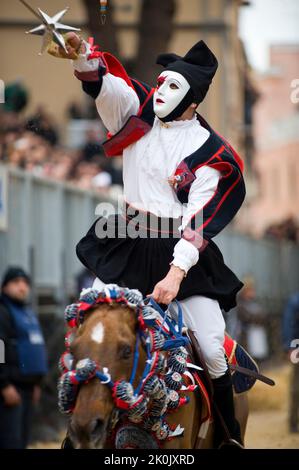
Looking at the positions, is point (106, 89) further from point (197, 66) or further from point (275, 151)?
point (275, 151)

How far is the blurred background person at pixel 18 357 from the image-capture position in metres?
10.8

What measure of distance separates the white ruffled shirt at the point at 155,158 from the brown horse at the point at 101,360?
845mm

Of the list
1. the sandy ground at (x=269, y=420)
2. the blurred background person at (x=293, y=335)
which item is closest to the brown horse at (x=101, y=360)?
the sandy ground at (x=269, y=420)

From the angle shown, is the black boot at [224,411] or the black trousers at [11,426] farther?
the black trousers at [11,426]


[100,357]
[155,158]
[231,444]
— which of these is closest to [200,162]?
[155,158]

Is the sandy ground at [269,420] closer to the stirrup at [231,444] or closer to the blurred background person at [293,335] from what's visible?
the blurred background person at [293,335]

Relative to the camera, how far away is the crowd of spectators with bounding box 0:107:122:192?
13.7 metres

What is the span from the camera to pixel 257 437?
11.3 m

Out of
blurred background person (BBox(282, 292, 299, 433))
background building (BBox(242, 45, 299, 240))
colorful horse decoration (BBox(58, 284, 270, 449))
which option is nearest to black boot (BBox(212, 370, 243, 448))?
colorful horse decoration (BBox(58, 284, 270, 449))

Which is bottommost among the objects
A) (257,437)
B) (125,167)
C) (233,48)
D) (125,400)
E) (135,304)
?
(257,437)

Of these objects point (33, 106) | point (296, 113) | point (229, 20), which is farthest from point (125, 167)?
point (296, 113)

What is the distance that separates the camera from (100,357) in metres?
6.20

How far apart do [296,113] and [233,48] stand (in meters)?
27.5
